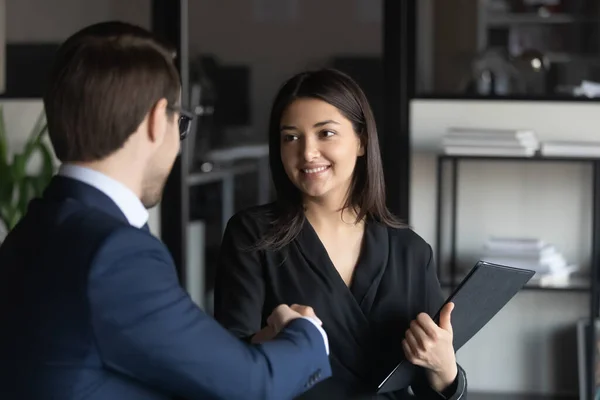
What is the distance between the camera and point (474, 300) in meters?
1.82

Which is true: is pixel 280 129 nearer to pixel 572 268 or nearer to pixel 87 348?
pixel 87 348

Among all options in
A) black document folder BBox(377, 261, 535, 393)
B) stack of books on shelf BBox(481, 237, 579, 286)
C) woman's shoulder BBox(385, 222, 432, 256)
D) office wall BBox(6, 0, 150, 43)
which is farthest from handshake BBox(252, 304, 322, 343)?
office wall BBox(6, 0, 150, 43)

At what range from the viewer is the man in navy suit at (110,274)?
1.25m

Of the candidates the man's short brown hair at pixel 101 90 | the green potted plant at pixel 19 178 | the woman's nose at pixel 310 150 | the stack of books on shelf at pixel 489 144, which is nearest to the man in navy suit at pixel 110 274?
the man's short brown hair at pixel 101 90

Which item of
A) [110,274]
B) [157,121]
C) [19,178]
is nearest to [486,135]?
[19,178]

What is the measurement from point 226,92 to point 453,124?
42.9 inches

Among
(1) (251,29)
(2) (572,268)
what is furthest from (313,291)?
(1) (251,29)

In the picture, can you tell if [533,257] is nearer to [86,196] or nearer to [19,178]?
[19,178]

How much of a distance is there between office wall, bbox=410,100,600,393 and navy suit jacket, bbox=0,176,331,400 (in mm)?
Result: 2877

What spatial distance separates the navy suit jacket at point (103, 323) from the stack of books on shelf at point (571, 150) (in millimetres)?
2655

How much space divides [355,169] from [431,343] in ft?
1.42

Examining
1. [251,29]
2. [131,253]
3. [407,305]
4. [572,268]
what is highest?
[251,29]

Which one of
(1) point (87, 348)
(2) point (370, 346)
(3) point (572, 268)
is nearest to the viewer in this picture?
(1) point (87, 348)

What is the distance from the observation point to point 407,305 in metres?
1.91
